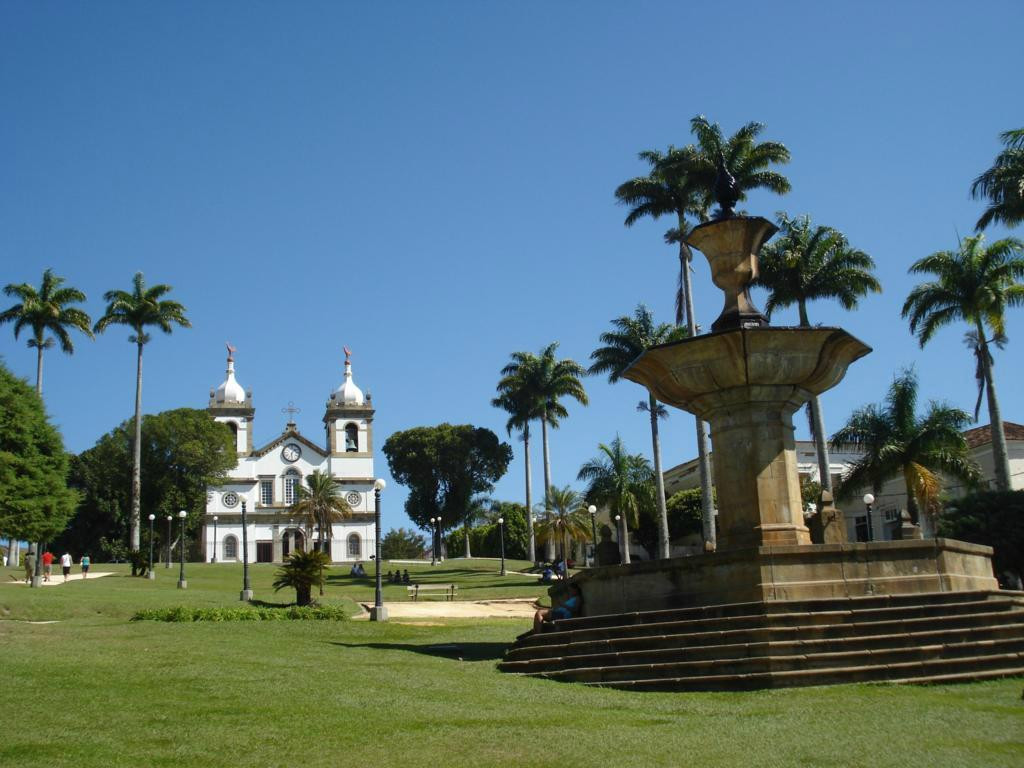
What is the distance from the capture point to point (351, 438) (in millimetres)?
87062

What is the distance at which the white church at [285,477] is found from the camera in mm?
82250

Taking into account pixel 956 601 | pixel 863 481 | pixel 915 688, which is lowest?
pixel 915 688

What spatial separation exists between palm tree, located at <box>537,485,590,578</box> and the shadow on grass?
4268 centimetres

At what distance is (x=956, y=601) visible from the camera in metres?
12.0

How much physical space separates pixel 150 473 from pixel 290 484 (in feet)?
59.8

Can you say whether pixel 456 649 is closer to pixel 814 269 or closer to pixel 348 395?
pixel 814 269

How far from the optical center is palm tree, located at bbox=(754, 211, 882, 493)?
1457 inches

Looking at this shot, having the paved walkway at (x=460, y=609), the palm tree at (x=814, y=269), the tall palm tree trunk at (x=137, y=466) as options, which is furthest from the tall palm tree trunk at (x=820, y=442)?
the tall palm tree trunk at (x=137, y=466)

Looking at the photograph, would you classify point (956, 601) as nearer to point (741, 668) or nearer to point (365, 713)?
point (741, 668)

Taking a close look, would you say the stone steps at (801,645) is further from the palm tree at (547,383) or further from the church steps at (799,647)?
the palm tree at (547,383)

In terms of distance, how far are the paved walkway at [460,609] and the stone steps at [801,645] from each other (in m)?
14.8

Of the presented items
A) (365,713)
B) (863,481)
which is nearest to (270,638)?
(365,713)

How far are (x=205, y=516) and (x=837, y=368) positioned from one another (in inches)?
2911

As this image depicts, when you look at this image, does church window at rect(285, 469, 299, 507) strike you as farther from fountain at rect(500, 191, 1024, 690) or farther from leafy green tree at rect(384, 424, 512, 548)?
fountain at rect(500, 191, 1024, 690)
